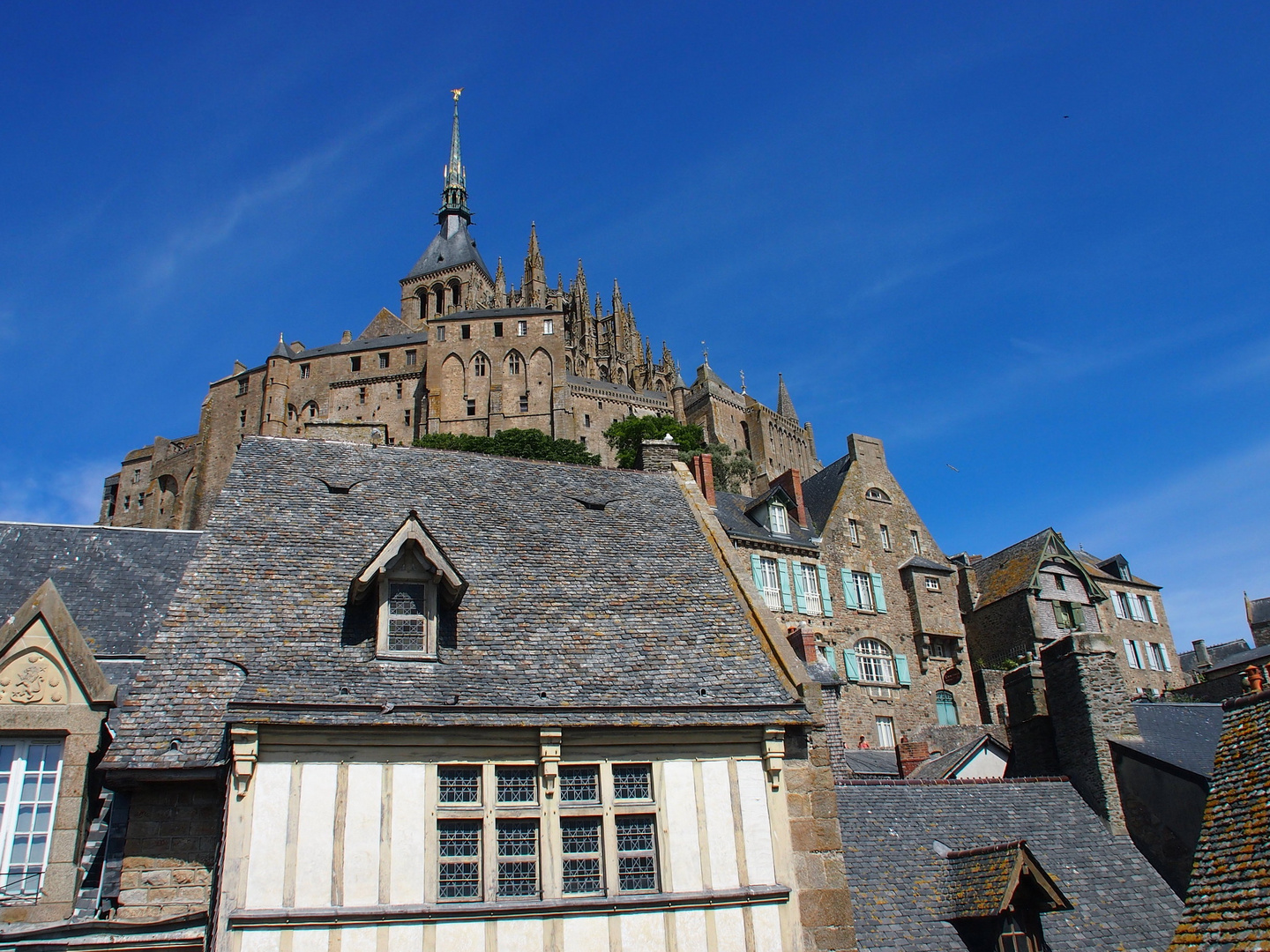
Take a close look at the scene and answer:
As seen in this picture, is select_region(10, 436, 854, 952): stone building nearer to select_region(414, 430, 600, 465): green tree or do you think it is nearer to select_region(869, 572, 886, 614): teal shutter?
select_region(869, 572, 886, 614): teal shutter

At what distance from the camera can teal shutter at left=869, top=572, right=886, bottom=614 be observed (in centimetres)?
3764


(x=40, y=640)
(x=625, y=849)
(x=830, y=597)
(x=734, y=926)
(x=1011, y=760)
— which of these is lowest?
(x=734, y=926)

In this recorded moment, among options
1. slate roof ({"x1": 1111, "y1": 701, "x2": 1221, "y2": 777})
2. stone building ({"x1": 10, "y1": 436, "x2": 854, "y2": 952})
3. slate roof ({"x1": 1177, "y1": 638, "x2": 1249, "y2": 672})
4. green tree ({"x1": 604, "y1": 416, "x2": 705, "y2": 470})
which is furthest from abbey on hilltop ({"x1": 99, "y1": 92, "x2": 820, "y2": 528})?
stone building ({"x1": 10, "y1": 436, "x2": 854, "y2": 952})

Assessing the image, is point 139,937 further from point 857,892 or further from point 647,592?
point 857,892

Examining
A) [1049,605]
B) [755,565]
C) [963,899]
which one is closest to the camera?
[963,899]

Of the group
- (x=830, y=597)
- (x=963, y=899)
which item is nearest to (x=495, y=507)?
(x=963, y=899)

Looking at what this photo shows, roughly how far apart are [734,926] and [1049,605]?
110 ft

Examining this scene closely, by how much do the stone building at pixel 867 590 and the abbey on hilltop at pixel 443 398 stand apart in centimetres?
3843

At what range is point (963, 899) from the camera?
12.4 metres

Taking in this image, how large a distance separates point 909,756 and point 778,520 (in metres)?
17.4

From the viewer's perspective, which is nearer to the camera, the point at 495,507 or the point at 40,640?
the point at 40,640

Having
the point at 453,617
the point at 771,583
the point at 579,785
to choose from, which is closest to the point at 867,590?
the point at 771,583

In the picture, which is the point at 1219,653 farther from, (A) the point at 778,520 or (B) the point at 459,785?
(B) the point at 459,785

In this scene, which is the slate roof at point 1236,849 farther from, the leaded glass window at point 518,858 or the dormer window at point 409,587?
the dormer window at point 409,587
